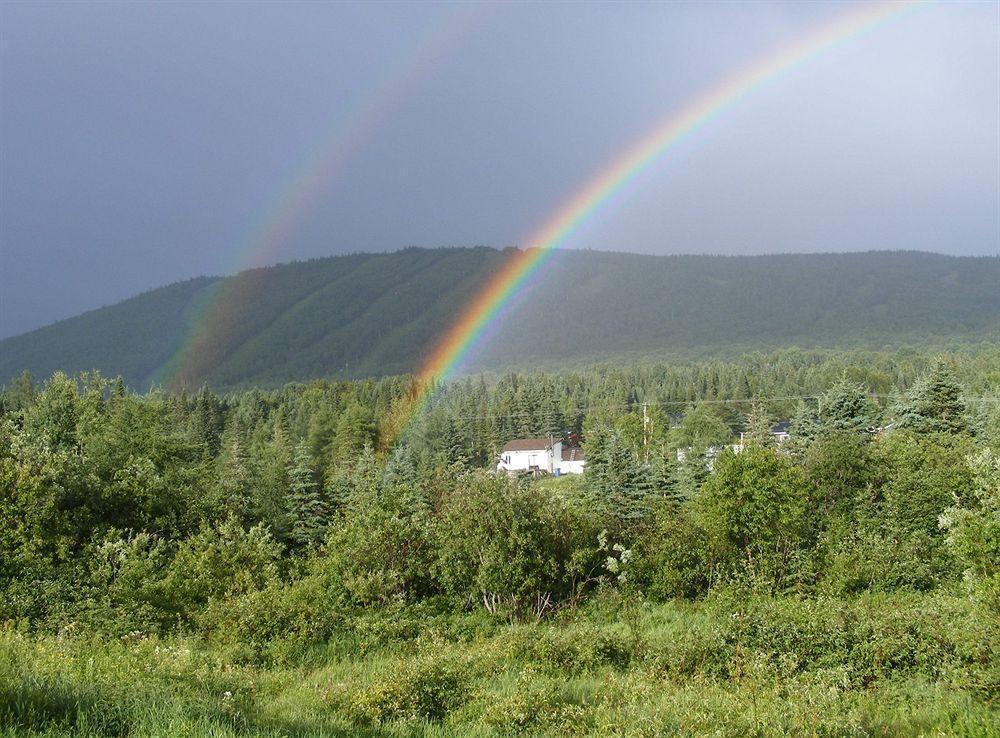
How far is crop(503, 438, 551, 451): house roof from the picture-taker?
10875 cm

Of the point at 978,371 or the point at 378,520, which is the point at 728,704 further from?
the point at 978,371

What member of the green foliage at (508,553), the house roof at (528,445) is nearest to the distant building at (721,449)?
the green foliage at (508,553)

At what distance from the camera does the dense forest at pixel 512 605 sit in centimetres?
716

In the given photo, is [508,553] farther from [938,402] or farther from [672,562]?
[938,402]

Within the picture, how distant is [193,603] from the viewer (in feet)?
44.7

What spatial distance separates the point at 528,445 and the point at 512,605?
3799 inches

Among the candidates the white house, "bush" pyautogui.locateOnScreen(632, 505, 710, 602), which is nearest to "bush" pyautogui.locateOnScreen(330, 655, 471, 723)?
"bush" pyautogui.locateOnScreen(632, 505, 710, 602)

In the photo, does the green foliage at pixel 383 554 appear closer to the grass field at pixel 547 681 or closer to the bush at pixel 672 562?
the grass field at pixel 547 681

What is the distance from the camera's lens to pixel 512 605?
14.0 metres

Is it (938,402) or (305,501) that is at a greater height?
(938,402)

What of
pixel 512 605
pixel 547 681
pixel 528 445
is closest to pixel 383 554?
pixel 512 605

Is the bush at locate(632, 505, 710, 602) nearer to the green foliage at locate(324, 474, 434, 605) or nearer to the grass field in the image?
the grass field

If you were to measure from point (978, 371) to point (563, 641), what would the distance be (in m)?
128

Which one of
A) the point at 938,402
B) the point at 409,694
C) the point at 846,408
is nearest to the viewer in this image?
the point at 409,694
